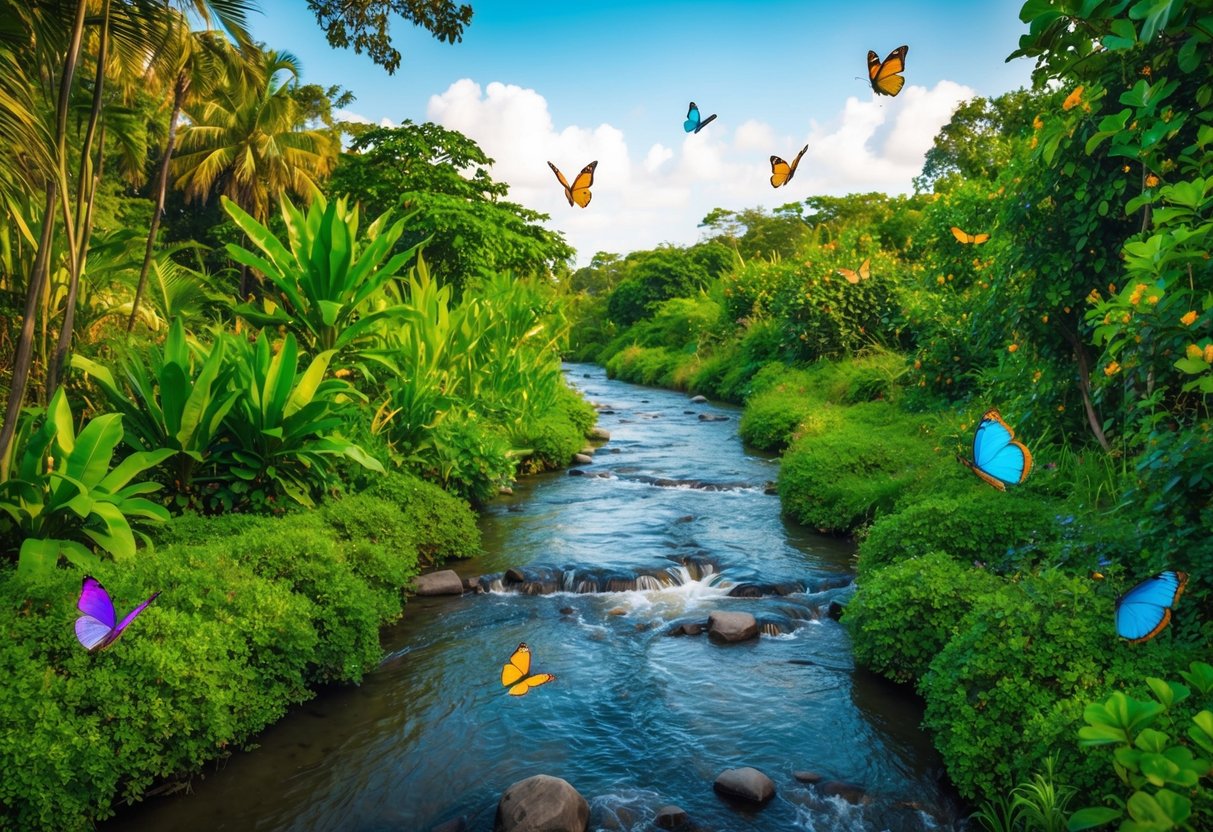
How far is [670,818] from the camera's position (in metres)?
3.29

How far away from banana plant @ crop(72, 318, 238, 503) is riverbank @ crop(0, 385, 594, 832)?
487mm

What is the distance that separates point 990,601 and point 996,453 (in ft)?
2.53

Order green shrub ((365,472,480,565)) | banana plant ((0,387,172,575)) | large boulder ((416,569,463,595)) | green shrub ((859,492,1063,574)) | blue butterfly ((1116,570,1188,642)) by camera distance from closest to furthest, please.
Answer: blue butterfly ((1116,570,1188,642)), banana plant ((0,387,172,575)), green shrub ((859,492,1063,574)), large boulder ((416,569,463,595)), green shrub ((365,472,480,565))

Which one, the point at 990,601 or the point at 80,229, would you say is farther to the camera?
the point at 80,229

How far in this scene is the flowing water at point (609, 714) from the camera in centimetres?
340

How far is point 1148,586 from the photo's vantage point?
2.88 metres

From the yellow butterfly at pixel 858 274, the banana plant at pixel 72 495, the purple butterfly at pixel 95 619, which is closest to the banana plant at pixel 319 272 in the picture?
the banana plant at pixel 72 495

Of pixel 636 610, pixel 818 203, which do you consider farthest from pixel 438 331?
pixel 818 203

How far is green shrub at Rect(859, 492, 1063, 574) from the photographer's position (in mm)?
4574

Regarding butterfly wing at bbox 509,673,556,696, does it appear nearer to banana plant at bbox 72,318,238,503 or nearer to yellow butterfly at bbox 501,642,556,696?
yellow butterfly at bbox 501,642,556,696

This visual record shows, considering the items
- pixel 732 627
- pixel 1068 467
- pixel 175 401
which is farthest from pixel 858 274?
pixel 175 401

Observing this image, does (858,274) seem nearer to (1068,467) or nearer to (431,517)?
(1068,467)

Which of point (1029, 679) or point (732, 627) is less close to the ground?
point (1029, 679)

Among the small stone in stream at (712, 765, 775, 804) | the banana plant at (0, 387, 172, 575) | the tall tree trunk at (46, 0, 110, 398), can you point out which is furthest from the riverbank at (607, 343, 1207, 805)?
the tall tree trunk at (46, 0, 110, 398)
